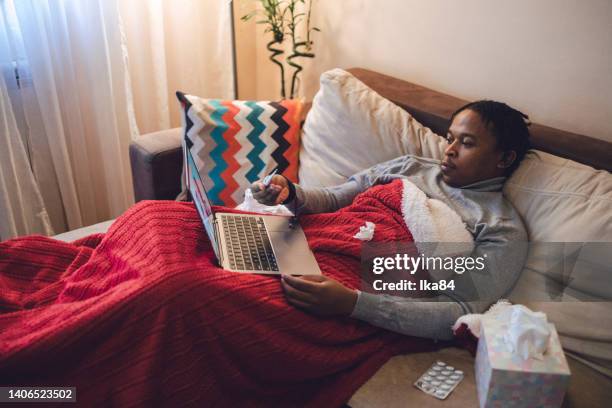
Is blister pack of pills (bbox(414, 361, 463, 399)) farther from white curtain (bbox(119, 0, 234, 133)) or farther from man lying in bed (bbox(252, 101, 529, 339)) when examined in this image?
white curtain (bbox(119, 0, 234, 133))

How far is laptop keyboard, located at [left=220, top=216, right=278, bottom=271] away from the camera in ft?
3.85

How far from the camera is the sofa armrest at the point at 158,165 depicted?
1.69 m

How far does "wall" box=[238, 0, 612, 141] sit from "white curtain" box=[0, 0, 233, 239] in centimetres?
60

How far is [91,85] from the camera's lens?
193cm

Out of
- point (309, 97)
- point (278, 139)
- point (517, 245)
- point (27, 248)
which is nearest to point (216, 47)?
point (309, 97)

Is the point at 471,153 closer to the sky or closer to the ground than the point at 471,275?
closer to the sky

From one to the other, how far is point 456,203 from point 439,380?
49 centimetres

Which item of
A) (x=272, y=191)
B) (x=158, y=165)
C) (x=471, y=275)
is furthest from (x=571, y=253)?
(x=158, y=165)

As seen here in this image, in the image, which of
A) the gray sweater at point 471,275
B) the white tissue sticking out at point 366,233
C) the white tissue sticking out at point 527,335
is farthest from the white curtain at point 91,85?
the white tissue sticking out at point 527,335

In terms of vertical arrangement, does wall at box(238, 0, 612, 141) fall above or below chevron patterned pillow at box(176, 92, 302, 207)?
above

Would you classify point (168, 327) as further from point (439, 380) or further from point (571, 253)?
point (571, 253)

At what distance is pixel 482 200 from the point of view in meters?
1.35

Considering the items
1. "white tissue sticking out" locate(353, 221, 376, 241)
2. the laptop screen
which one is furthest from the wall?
the laptop screen

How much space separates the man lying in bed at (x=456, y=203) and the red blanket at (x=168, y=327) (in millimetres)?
52
